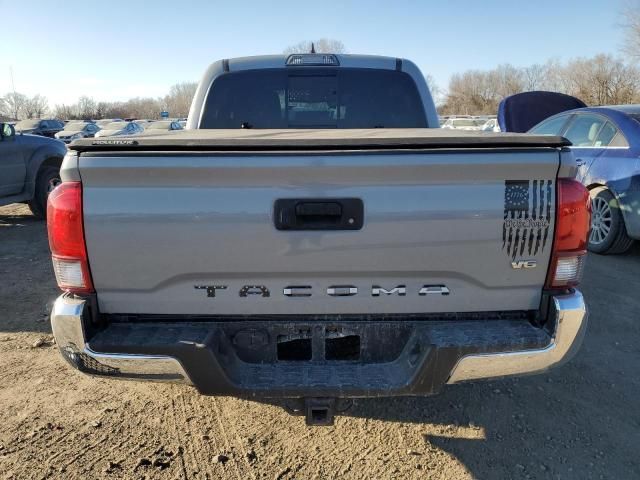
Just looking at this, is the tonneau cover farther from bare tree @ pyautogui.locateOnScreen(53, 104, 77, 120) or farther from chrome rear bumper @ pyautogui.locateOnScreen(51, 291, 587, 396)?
bare tree @ pyautogui.locateOnScreen(53, 104, 77, 120)

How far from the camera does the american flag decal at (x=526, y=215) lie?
1940mm

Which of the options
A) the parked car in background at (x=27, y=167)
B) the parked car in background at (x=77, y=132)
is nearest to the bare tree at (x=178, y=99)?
the parked car in background at (x=77, y=132)

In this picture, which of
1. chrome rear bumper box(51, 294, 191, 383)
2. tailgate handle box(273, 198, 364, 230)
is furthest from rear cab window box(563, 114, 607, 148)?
chrome rear bumper box(51, 294, 191, 383)

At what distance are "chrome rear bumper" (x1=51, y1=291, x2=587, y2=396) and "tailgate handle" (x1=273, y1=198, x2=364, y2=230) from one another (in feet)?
1.93

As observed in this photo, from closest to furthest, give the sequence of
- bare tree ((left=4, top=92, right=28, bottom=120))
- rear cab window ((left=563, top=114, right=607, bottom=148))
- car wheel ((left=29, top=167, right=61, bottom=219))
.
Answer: rear cab window ((left=563, top=114, right=607, bottom=148)) → car wheel ((left=29, top=167, right=61, bottom=219)) → bare tree ((left=4, top=92, right=28, bottom=120))

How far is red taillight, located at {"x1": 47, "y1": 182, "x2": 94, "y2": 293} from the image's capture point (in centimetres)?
192

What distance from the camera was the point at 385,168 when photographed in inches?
75.6

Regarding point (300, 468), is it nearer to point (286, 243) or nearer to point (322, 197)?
point (286, 243)

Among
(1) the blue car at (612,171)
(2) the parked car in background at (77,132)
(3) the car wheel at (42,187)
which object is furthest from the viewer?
(2) the parked car in background at (77,132)

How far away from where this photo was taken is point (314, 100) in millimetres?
3775

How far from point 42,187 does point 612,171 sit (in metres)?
8.68

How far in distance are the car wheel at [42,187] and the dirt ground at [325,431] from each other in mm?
5377

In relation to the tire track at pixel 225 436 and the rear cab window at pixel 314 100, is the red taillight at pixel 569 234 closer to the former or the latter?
the tire track at pixel 225 436

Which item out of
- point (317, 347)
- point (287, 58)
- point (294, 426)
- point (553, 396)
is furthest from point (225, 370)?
point (287, 58)
